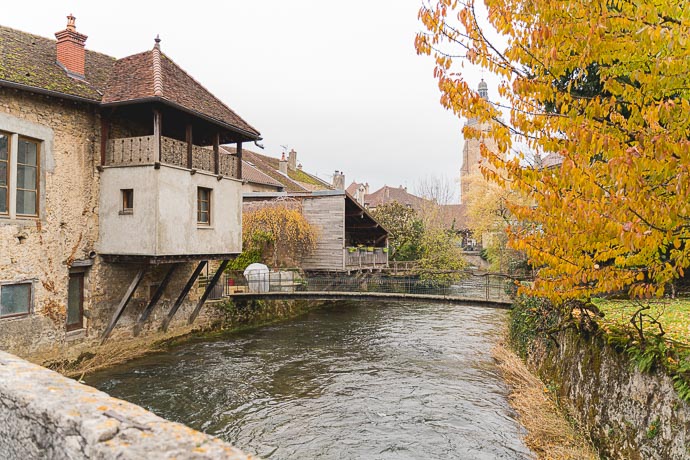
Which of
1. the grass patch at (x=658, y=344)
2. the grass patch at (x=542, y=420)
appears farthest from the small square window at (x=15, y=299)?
the grass patch at (x=658, y=344)

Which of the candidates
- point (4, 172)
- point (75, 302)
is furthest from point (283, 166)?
point (4, 172)

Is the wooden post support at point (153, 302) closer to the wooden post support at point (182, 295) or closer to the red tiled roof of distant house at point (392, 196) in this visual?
the wooden post support at point (182, 295)

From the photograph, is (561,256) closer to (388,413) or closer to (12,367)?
(388,413)

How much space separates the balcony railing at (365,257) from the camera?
76.6ft

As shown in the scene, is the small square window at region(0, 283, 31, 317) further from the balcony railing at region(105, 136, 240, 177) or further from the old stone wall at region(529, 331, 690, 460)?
the old stone wall at region(529, 331, 690, 460)

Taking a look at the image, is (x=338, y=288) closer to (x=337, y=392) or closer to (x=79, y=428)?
(x=337, y=392)

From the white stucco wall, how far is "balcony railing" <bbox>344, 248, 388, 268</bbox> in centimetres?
1094

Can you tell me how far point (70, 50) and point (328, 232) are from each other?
13.4 m

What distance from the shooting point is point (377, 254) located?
26.3 metres

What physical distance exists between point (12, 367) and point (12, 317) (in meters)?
8.88

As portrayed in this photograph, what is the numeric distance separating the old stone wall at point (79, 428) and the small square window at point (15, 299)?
8.91 meters

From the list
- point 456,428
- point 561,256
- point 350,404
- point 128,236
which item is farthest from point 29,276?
point 561,256

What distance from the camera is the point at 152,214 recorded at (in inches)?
455

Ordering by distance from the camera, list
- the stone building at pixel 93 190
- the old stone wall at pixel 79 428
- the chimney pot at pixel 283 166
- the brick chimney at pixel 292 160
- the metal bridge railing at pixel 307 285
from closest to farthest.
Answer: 1. the old stone wall at pixel 79 428
2. the stone building at pixel 93 190
3. the metal bridge railing at pixel 307 285
4. the chimney pot at pixel 283 166
5. the brick chimney at pixel 292 160
